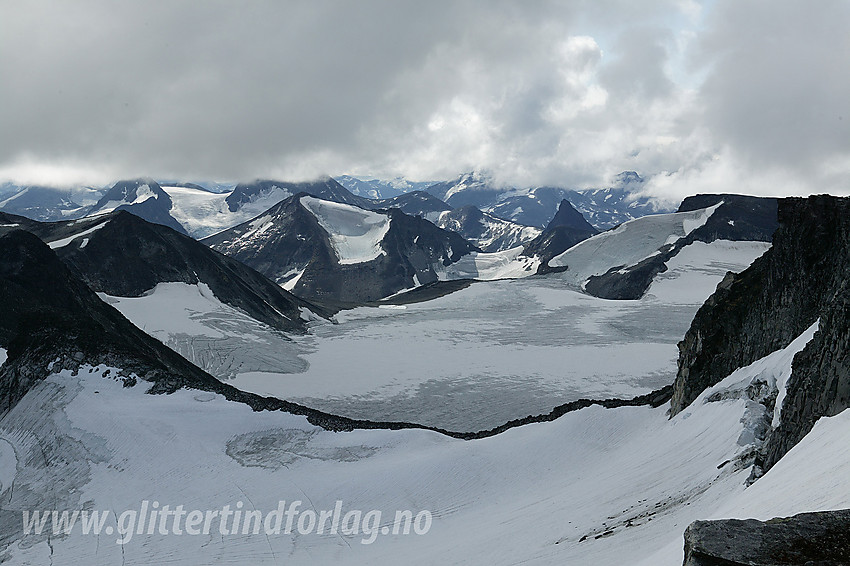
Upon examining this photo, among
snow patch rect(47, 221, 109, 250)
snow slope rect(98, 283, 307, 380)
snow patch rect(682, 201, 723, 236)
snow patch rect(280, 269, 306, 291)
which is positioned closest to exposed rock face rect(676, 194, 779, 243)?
snow patch rect(682, 201, 723, 236)

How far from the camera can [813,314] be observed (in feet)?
51.9

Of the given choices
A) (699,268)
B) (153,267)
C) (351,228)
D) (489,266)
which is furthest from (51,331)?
(489,266)

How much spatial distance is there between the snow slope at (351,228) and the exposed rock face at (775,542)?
14828 cm

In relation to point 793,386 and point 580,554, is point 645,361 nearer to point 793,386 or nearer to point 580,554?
point 793,386

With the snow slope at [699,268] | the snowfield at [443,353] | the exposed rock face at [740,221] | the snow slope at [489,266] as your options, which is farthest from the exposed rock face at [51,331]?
the snow slope at [489,266]

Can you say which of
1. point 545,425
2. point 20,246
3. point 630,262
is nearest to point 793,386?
point 545,425

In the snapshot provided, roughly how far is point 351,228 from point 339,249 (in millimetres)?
16070

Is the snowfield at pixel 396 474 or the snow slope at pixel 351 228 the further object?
the snow slope at pixel 351 228

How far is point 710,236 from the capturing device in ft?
328

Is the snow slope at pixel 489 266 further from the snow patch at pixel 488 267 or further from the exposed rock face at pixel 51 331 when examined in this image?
the exposed rock face at pixel 51 331

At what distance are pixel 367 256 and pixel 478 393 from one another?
121667 mm

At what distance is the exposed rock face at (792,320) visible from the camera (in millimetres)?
10492

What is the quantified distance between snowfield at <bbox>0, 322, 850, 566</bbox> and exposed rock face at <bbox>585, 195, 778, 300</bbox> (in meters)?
69.1

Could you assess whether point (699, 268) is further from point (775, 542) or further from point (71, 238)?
point (775, 542)
